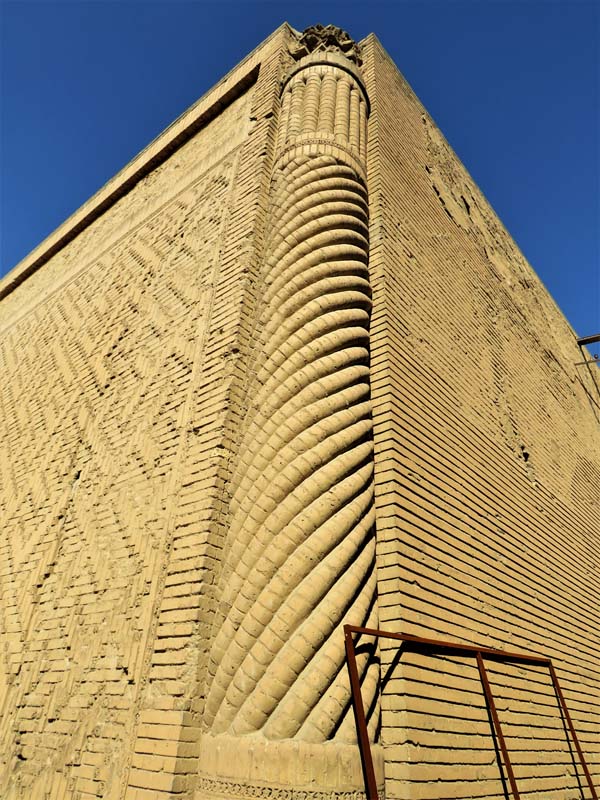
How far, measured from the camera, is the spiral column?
6.49ft

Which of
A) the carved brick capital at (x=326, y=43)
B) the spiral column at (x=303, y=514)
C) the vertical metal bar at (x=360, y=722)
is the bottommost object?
the vertical metal bar at (x=360, y=722)

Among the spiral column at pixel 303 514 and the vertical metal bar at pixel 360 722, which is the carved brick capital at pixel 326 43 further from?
the vertical metal bar at pixel 360 722

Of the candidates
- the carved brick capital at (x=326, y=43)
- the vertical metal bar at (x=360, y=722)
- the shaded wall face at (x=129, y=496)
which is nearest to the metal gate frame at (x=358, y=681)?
the vertical metal bar at (x=360, y=722)

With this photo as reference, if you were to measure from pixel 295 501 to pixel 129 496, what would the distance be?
1101 mm

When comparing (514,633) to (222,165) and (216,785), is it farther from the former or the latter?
(222,165)

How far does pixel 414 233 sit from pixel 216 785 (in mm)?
3578

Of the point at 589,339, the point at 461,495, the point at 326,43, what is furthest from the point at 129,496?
the point at 589,339

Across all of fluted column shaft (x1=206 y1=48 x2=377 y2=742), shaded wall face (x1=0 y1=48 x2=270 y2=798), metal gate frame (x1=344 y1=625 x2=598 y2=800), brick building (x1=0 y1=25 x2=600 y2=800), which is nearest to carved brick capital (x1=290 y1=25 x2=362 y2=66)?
brick building (x1=0 y1=25 x2=600 y2=800)

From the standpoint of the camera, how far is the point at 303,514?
2.41 metres

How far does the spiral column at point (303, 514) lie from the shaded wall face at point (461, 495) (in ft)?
0.45

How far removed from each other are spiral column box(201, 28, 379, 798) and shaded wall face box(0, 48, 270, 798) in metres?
0.16

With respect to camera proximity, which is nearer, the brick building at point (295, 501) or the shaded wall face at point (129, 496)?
the brick building at point (295, 501)

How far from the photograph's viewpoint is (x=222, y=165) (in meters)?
4.65

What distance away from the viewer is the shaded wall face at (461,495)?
228 centimetres
